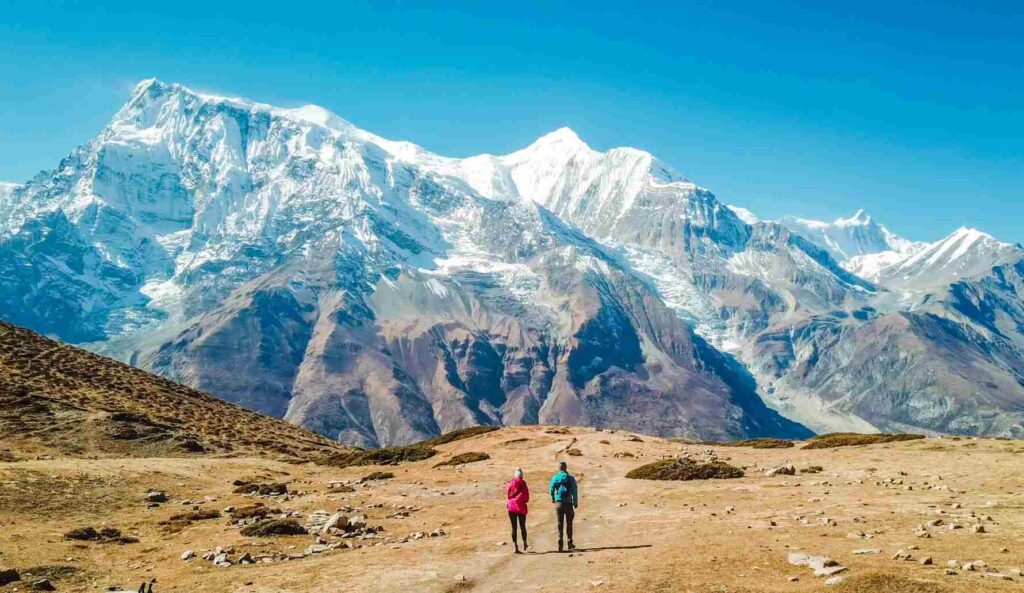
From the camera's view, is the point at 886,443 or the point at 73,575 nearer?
the point at 73,575

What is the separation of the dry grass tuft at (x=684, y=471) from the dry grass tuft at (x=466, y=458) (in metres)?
16.1

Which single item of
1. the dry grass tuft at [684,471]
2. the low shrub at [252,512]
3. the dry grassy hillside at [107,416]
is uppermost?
the dry grassy hillside at [107,416]

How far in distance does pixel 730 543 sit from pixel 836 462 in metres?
27.0

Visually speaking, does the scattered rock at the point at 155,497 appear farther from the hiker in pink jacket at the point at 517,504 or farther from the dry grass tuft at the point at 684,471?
the dry grass tuft at the point at 684,471

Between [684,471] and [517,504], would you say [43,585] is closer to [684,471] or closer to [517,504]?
[517,504]

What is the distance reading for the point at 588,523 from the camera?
111 ft

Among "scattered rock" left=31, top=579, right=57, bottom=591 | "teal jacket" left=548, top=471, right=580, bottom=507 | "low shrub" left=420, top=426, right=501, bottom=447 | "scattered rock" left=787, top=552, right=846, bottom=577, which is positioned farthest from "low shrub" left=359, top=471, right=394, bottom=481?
"scattered rock" left=787, top=552, right=846, bottom=577

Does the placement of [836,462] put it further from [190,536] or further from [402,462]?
[190,536]

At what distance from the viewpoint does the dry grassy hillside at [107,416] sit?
52.4m

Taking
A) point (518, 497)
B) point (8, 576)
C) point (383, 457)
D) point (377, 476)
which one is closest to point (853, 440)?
point (377, 476)

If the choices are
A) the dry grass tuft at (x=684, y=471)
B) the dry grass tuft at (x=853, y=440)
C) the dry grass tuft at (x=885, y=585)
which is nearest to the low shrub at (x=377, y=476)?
the dry grass tuft at (x=684, y=471)

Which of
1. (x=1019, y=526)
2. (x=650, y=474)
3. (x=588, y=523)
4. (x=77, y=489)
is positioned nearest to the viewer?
(x=1019, y=526)

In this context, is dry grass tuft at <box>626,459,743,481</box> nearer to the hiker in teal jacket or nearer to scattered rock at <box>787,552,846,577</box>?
the hiker in teal jacket

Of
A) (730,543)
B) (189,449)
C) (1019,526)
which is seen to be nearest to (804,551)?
(730,543)
